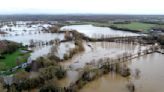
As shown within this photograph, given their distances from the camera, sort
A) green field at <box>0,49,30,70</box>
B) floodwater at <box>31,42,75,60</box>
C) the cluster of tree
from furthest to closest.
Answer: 1. floodwater at <box>31,42,75,60</box>
2. green field at <box>0,49,30,70</box>
3. the cluster of tree

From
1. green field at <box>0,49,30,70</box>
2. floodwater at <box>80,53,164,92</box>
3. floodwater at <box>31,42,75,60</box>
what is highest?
green field at <box>0,49,30,70</box>

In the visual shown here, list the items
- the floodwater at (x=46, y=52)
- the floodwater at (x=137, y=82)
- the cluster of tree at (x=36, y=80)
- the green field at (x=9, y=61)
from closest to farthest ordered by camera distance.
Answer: the cluster of tree at (x=36, y=80), the floodwater at (x=137, y=82), the green field at (x=9, y=61), the floodwater at (x=46, y=52)

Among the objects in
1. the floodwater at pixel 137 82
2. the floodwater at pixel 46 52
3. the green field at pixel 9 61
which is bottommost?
the floodwater at pixel 137 82

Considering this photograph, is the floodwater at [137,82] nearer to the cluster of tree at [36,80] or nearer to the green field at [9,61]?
the cluster of tree at [36,80]

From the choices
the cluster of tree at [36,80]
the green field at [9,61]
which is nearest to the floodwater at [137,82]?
the cluster of tree at [36,80]

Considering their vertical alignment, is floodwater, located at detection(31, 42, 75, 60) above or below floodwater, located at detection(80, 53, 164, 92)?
above

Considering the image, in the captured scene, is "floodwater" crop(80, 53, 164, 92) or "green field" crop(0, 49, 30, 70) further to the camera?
"green field" crop(0, 49, 30, 70)

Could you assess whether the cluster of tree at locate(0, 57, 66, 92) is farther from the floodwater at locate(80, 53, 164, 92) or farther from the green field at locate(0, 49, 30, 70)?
the green field at locate(0, 49, 30, 70)

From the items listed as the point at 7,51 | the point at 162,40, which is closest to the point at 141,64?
the point at 162,40

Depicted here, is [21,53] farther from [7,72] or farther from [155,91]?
[155,91]

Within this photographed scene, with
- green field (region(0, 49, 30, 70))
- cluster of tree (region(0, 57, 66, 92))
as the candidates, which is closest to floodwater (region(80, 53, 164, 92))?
cluster of tree (region(0, 57, 66, 92))

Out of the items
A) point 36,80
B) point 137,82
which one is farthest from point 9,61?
point 137,82
